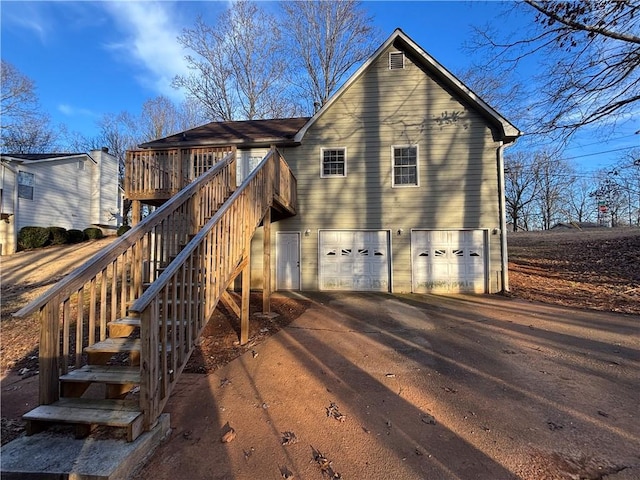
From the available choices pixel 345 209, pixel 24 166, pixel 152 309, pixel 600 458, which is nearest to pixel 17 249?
pixel 24 166

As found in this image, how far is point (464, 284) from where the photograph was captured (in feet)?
33.9

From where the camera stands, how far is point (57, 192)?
66.4 ft

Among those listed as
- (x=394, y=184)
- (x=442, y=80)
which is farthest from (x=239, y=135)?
(x=442, y=80)

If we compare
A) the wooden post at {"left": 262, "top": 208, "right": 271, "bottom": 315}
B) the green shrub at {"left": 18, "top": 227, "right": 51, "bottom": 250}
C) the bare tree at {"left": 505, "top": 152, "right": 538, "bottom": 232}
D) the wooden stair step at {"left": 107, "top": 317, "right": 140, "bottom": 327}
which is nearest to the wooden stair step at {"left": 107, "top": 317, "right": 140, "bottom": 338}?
the wooden stair step at {"left": 107, "top": 317, "right": 140, "bottom": 327}

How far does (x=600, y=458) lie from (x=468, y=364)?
1945mm

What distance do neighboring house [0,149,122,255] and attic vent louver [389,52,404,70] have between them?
19408mm

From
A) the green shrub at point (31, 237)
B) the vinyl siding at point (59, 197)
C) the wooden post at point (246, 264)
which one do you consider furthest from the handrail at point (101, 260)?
the vinyl siding at point (59, 197)

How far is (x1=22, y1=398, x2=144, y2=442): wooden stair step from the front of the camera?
2.56m

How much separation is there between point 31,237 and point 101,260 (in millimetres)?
18777

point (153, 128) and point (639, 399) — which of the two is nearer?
point (639, 399)

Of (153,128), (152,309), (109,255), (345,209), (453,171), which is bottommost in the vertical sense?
(152,309)

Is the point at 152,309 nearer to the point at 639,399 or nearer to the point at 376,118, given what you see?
the point at 639,399

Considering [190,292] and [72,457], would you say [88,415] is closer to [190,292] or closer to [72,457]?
[72,457]

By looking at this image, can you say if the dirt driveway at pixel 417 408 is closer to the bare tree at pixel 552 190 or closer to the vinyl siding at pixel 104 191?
the vinyl siding at pixel 104 191
